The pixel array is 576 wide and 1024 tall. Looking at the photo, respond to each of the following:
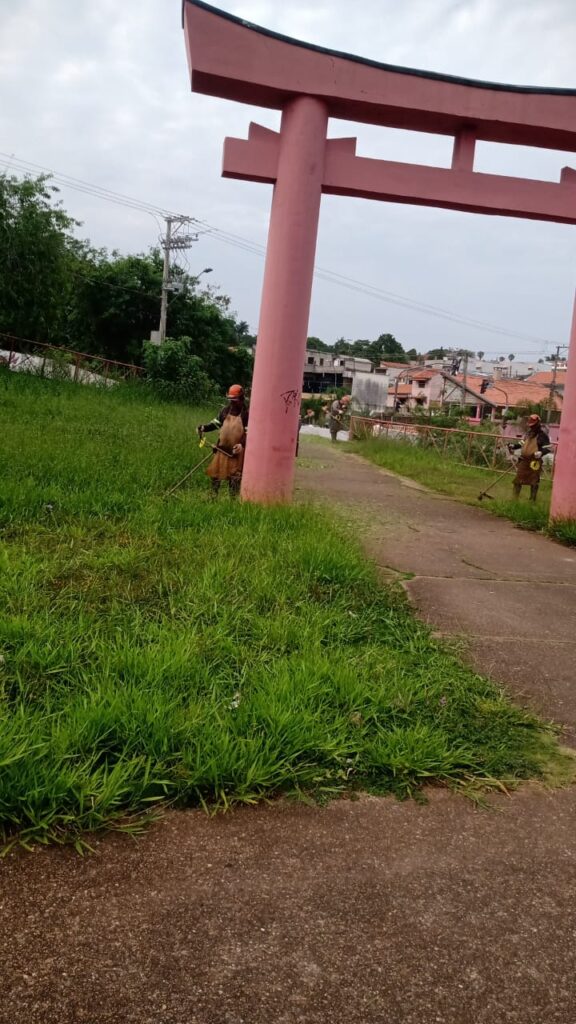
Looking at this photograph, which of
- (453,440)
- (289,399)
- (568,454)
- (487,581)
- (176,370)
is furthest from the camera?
(176,370)

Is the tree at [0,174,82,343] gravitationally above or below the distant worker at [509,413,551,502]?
above

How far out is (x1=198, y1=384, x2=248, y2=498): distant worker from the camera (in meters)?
7.46

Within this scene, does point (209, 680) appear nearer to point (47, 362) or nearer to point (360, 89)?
point (360, 89)

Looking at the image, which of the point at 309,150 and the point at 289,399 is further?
the point at 289,399

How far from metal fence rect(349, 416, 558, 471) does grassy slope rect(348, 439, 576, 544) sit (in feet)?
1.33

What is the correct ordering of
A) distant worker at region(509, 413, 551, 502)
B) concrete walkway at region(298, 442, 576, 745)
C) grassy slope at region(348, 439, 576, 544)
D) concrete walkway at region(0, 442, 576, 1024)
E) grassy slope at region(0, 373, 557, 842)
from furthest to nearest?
distant worker at region(509, 413, 551, 502) → grassy slope at region(348, 439, 576, 544) → concrete walkway at region(298, 442, 576, 745) → grassy slope at region(0, 373, 557, 842) → concrete walkway at region(0, 442, 576, 1024)

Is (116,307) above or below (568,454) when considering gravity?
above

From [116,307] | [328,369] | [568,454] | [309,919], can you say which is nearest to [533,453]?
[568,454]

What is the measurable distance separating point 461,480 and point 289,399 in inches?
277

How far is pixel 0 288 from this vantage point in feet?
68.1

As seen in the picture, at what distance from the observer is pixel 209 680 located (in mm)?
3064

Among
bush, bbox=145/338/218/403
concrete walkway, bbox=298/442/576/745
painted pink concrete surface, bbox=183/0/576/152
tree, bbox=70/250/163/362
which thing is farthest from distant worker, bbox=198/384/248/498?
tree, bbox=70/250/163/362

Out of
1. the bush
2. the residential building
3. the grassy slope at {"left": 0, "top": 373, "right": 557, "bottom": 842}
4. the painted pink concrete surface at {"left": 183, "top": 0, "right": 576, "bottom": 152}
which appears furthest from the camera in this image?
the residential building

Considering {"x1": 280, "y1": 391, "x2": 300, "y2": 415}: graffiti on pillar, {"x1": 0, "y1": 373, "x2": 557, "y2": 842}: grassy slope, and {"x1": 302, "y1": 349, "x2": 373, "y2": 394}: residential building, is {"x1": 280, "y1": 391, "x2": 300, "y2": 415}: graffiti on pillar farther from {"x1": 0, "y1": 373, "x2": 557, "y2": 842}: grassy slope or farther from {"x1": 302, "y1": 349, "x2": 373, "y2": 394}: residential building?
{"x1": 302, "y1": 349, "x2": 373, "y2": 394}: residential building
